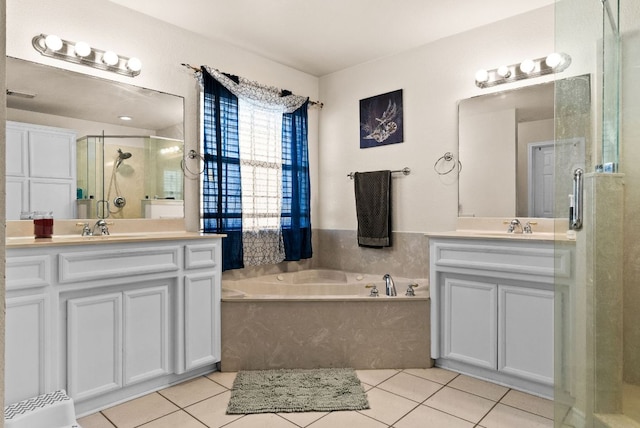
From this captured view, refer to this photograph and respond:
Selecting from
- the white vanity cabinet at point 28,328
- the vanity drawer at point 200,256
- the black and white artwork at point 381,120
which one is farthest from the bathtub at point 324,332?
the black and white artwork at point 381,120

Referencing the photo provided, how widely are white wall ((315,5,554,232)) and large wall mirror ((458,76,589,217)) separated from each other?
0.24ft

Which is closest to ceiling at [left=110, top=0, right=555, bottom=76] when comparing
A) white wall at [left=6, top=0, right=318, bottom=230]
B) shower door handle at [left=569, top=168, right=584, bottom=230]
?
white wall at [left=6, top=0, right=318, bottom=230]

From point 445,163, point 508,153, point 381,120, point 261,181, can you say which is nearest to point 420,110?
point 381,120

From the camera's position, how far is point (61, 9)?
2.45 meters

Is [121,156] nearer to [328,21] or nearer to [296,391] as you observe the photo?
[328,21]

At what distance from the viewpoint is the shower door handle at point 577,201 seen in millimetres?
1461

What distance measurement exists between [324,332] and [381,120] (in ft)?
6.32

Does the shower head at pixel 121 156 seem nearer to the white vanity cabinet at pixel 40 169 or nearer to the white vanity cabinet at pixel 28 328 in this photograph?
the white vanity cabinet at pixel 40 169

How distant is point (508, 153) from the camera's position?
9.53ft

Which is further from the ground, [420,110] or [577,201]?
[420,110]

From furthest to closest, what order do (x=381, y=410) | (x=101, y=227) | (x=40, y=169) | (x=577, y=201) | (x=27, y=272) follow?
(x=101, y=227), (x=40, y=169), (x=381, y=410), (x=27, y=272), (x=577, y=201)

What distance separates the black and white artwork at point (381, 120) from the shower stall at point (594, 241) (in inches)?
75.7

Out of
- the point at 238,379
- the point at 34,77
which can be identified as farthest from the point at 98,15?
the point at 238,379

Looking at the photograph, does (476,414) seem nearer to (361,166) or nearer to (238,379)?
(238,379)
